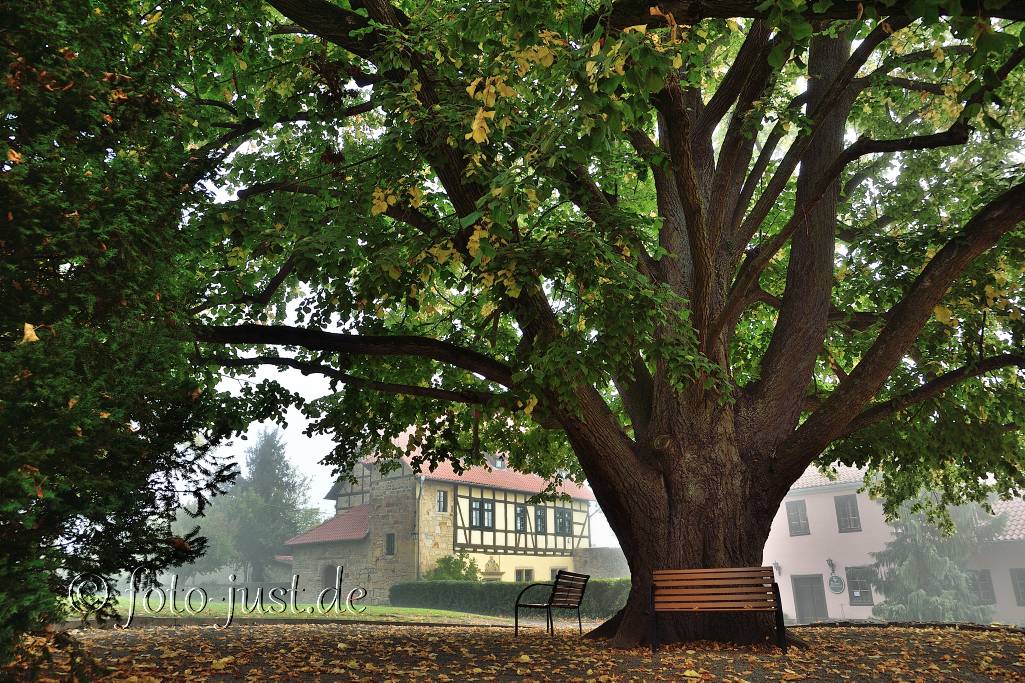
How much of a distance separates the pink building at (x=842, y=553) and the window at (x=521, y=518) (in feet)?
41.7

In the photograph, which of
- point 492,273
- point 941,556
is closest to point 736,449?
point 492,273

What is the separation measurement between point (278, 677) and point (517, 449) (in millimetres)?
7249

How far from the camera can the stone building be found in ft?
97.0

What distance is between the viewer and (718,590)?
23.1 ft

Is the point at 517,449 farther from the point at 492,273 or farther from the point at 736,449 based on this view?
the point at 492,273

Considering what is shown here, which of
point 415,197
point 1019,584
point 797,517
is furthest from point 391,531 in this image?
point 1019,584

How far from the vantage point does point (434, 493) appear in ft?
98.5

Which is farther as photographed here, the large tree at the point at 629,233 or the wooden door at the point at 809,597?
the wooden door at the point at 809,597

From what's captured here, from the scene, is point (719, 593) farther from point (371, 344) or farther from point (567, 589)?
point (371, 344)

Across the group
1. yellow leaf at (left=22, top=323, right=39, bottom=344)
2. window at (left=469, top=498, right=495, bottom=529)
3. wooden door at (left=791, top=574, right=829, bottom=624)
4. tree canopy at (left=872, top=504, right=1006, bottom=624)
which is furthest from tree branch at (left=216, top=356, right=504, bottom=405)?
wooden door at (left=791, top=574, right=829, bottom=624)

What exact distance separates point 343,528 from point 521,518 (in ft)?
26.2

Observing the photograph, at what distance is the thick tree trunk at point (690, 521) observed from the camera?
26.0 feet

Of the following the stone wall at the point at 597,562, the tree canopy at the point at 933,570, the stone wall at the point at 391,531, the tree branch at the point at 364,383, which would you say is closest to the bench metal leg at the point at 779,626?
the tree branch at the point at 364,383

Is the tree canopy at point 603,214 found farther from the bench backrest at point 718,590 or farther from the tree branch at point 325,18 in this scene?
the bench backrest at point 718,590
